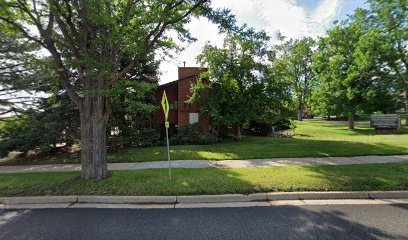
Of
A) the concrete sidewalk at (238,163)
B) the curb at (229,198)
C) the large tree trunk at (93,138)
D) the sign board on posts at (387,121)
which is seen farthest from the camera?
the sign board on posts at (387,121)

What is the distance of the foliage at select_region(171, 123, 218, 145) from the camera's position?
13.3m

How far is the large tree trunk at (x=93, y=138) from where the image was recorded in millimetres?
6062

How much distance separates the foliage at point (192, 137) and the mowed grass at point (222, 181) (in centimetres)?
644

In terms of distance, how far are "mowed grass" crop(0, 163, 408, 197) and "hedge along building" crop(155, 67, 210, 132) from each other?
27.1 feet

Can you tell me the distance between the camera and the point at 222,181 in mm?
5590

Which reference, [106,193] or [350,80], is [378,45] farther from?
[350,80]

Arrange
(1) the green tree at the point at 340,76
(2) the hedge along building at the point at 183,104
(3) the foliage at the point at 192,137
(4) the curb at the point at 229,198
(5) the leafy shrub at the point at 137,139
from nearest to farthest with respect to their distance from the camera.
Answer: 1. (4) the curb at the point at 229,198
2. (5) the leafy shrub at the point at 137,139
3. (3) the foliage at the point at 192,137
4. (2) the hedge along building at the point at 183,104
5. (1) the green tree at the point at 340,76

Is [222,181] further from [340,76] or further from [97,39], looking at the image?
[340,76]

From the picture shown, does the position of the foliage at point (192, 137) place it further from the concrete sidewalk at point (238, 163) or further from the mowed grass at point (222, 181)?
the mowed grass at point (222, 181)

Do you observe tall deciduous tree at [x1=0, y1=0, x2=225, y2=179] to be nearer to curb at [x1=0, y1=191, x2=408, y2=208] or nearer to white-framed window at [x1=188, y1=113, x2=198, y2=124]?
curb at [x1=0, y1=191, x2=408, y2=208]

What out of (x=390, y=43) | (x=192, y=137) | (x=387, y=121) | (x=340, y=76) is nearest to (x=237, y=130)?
(x=192, y=137)

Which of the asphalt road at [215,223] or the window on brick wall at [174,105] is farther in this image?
the window on brick wall at [174,105]

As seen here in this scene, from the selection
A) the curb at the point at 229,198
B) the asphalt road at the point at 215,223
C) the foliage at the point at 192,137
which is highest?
the foliage at the point at 192,137

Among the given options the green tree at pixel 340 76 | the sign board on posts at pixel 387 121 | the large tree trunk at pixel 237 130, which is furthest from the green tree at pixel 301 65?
the large tree trunk at pixel 237 130
